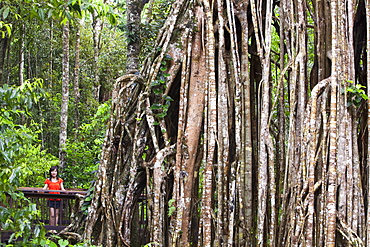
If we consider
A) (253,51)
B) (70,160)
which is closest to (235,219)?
(253,51)

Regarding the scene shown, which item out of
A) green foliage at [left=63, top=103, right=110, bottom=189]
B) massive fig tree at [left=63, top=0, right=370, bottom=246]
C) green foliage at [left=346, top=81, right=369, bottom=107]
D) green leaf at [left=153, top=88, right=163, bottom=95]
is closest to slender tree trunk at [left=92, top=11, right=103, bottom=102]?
green foliage at [left=63, top=103, right=110, bottom=189]

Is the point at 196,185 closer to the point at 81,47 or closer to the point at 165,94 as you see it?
the point at 165,94

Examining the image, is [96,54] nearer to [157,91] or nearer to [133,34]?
[133,34]

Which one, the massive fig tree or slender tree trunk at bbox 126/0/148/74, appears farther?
slender tree trunk at bbox 126/0/148/74

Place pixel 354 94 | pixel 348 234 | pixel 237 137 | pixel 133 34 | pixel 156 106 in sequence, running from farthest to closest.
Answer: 1. pixel 133 34
2. pixel 156 106
3. pixel 237 137
4. pixel 354 94
5. pixel 348 234

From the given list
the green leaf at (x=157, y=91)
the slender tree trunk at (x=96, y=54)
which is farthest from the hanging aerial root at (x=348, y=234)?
the slender tree trunk at (x=96, y=54)

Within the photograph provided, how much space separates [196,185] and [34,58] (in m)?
8.25

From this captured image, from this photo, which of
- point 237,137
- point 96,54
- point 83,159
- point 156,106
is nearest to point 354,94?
point 237,137

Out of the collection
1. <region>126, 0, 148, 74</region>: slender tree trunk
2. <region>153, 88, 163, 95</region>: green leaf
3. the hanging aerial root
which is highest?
<region>126, 0, 148, 74</region>: slender tree trunk

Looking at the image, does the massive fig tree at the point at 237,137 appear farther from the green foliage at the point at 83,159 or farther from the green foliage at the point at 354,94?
the green foliage at the point at 83,159

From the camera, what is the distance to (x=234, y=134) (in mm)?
4855

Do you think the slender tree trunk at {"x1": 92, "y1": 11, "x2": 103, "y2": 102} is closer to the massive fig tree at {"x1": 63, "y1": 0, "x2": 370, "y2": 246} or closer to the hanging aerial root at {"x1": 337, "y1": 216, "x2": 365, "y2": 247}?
the massive fig tree at {"x1": 63, "y1": 0, "x2": 370, "y2": 246}

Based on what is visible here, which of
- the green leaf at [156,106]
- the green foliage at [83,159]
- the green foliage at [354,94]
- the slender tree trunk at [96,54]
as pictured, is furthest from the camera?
the slender tree trunk at [96,54]

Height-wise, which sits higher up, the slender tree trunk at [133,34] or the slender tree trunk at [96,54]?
the slender tree trunk at [96,54]
